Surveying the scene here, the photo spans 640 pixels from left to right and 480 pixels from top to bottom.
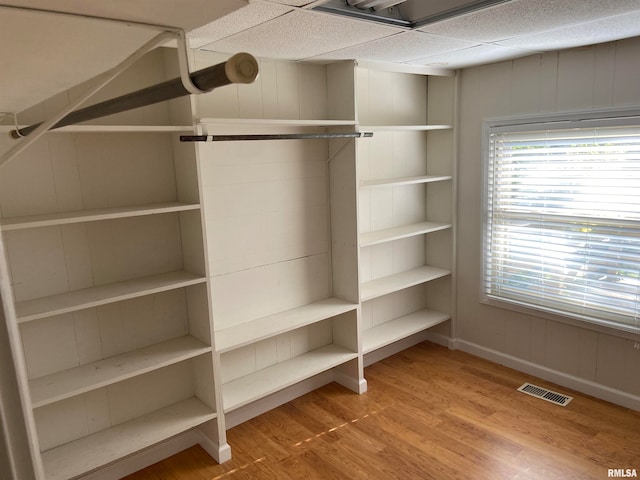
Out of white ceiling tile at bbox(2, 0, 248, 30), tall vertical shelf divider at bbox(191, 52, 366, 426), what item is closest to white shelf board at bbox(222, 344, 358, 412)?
tall vertical shelf divider at bbox(191, 52, 366, 426)

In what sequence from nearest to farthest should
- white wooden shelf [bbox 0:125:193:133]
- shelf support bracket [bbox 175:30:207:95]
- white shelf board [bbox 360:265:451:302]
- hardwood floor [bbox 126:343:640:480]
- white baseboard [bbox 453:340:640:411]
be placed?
shelf support bracket [bbox 175:30:207:95] → white wooden shelf [bbox 0:125:193:133] → hardwood floor [bbox 126:343:640:480] → white baseboard [bbox 453:340:640:411] → white shelf board [bbox 360:265:451:302]

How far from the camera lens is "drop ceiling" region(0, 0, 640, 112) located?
74 centimetres

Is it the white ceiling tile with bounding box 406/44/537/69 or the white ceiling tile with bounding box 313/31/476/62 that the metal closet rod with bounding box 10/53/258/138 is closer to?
the white ceiling tile with bounding box 313/31/476/62

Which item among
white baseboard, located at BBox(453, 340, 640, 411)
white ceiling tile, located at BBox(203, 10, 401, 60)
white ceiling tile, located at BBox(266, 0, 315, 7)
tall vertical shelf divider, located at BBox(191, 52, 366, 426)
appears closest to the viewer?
white ceiling tile, located at BBox(266, 0, 315, 7)

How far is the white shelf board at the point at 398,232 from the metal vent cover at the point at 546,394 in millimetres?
1320

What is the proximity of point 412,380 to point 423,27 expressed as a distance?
8.05 ft

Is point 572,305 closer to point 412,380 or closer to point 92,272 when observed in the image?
point 412,380

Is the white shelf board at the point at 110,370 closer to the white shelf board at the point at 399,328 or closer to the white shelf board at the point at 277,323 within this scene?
the white shelf board at the point at 277,323

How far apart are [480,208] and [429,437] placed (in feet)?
5.79

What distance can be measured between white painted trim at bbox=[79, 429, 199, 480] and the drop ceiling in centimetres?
194

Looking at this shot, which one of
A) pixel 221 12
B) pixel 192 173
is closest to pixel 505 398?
pixel 192 173

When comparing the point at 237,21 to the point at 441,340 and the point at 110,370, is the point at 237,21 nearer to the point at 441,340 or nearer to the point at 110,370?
the point at 110,370

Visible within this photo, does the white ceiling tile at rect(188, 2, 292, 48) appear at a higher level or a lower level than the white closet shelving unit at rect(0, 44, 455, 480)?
higher

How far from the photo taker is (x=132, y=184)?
2498 mm
